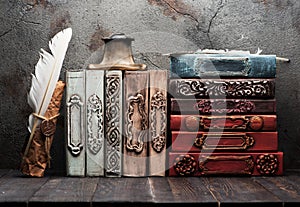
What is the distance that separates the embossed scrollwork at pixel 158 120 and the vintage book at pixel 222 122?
0.03 metres

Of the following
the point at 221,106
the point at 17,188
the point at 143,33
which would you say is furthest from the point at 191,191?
the point at 143,33

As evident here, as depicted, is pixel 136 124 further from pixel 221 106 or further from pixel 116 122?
pixel 221 106

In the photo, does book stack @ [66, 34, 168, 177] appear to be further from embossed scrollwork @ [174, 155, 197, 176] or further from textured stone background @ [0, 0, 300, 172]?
textured stone background @ [0, 0, 300, 172]

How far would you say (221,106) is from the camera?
5.89 ft

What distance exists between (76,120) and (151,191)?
1.27ft

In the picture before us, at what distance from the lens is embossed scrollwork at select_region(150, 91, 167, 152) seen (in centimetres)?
179

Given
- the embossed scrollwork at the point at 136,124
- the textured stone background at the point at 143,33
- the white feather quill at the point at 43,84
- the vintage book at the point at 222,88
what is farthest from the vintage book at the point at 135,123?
the textured stone background at the point at 143,33

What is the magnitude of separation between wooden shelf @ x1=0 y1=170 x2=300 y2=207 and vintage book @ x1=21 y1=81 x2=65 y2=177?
40 mm

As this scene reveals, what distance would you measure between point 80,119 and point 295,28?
0.86 metres

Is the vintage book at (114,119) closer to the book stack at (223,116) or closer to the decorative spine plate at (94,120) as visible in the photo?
the decorative spine plate at (94,120)

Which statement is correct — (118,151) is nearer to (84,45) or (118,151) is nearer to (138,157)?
(138,157)

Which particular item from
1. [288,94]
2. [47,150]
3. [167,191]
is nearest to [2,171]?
[47,150]

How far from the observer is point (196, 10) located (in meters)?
2.10

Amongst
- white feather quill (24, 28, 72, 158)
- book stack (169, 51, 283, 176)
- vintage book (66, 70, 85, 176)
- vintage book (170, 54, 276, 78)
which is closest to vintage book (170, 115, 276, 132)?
book stack (169, 51, 283, 176)
